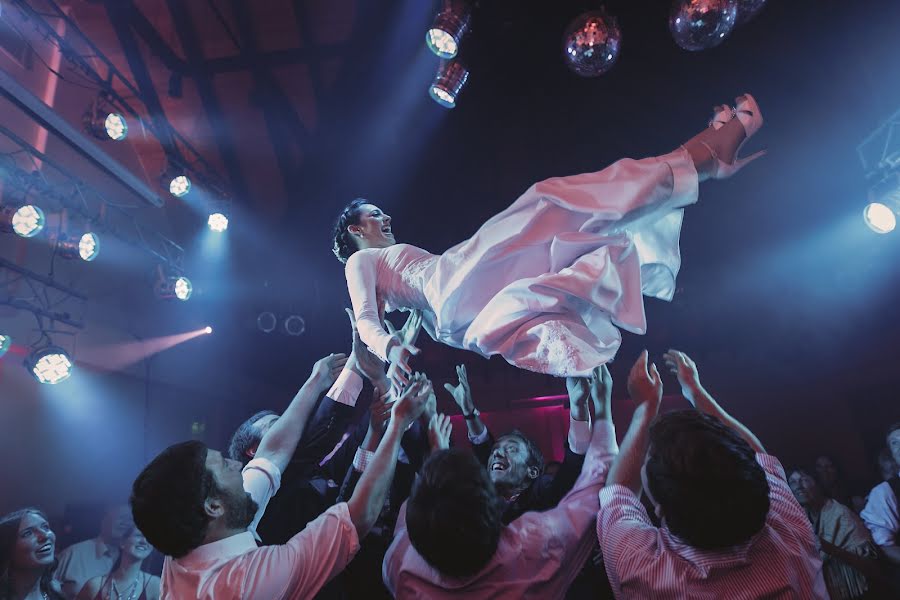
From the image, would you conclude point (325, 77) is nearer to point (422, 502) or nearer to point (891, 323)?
point (422, 502)

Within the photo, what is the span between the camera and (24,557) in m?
2.28

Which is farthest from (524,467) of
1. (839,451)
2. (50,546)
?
(839,451)

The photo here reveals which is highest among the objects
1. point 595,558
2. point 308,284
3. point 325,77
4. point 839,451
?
point 325,77

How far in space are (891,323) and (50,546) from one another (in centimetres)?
716

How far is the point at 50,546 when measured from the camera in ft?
7.73

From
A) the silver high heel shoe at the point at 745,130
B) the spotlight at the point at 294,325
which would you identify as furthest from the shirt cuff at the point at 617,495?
the spotlight at the point at 294,325

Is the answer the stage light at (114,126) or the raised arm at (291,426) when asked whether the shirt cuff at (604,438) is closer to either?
the raised arm at (291,426)

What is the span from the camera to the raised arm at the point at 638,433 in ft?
4.11

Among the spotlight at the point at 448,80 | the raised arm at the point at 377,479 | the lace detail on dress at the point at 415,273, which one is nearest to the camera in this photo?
the raised arm at the point at 377,479

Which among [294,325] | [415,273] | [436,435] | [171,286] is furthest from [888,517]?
[171,286]

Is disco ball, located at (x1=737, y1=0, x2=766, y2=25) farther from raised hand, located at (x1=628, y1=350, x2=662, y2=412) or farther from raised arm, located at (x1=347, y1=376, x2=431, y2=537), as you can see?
raised arm, located at (x1=347, y1=376, x2=431, y2=537)

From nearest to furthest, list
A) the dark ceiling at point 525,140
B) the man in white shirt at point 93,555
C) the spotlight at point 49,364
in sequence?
the man in white shirt at point 93,555 < the dark ceiling at point 525,140 < the spotlight at point 49,364

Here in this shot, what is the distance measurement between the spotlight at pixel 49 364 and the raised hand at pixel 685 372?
195 inches

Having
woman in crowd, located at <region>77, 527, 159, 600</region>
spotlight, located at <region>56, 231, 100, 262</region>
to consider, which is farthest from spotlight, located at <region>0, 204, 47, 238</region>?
woman in crowd, located at <region>77, 527, 159, 600</region>
